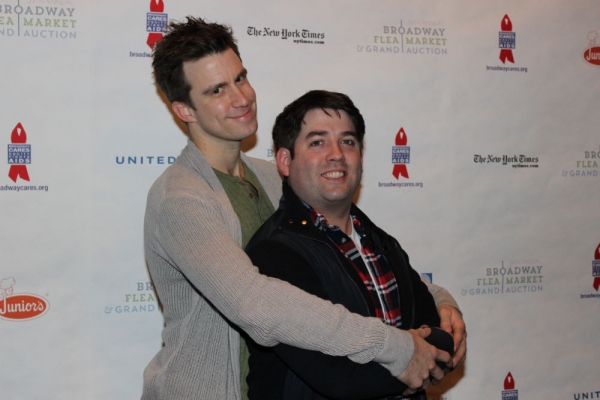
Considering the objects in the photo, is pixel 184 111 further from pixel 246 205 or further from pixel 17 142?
pixel 17 142

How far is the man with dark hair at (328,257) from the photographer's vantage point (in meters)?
1.61

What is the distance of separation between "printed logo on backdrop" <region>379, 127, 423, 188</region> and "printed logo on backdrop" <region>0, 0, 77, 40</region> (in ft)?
5.12

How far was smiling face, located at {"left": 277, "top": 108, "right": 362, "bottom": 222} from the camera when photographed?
1.86 m

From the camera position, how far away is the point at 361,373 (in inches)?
62.6

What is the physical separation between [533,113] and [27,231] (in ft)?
8.32

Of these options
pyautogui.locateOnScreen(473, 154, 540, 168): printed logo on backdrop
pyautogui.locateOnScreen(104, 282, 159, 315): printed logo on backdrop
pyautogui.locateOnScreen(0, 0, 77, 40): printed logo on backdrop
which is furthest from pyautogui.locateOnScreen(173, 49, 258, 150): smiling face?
pyautogui.locateOnScreen(473, 154, 540, 168): printed logo on backdrop

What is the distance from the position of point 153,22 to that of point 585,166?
2.36 meters

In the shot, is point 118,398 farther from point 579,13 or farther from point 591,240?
point 579,13

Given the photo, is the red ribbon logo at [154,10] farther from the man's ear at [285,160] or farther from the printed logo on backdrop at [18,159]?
the man's ear at [285,160]

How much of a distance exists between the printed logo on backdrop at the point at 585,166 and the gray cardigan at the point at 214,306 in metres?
1.60

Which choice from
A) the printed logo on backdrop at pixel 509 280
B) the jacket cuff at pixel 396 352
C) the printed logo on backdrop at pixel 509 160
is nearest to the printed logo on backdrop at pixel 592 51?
the printed logo on backdrop at pixel 509 160

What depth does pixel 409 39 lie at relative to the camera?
10.1 feet

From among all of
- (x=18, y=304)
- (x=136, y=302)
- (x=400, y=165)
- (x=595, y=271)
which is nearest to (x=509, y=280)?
(x=595, y=271)

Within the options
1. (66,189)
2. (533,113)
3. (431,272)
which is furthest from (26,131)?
(533,113)
